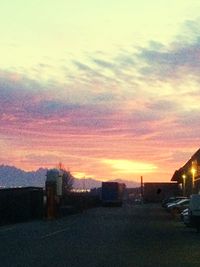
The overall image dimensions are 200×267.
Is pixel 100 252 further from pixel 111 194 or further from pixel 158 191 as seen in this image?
pixel 158 191

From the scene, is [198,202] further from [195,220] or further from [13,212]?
[13,212]

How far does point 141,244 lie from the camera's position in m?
29.3

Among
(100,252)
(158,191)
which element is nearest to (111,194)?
(158,191)

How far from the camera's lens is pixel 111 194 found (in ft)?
368

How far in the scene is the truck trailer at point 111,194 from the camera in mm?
110312

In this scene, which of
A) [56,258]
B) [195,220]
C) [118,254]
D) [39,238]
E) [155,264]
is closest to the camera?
[155,264]

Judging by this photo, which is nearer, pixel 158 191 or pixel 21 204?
pixel 21 204

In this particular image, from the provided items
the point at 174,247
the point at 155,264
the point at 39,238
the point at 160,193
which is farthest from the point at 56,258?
the point at 160,193

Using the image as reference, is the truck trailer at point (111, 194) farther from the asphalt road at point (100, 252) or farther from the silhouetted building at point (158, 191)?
the asphalt road at point (100, 252)

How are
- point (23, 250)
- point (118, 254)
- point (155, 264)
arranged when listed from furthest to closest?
point (23, 250) < point (118, 254) < point (155, 264)

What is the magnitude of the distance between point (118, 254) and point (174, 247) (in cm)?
469

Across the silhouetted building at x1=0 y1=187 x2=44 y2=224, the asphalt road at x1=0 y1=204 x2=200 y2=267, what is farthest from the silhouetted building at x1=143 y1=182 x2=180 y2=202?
the asphalt road at x1=0 y1=204 x2=200 y2=267

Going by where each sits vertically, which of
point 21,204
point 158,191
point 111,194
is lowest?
point 21,204

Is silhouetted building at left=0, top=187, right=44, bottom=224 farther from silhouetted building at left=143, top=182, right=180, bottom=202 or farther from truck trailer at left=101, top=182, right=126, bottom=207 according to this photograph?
silhouetted building at left=143, top=182, right=180, bottom=202
